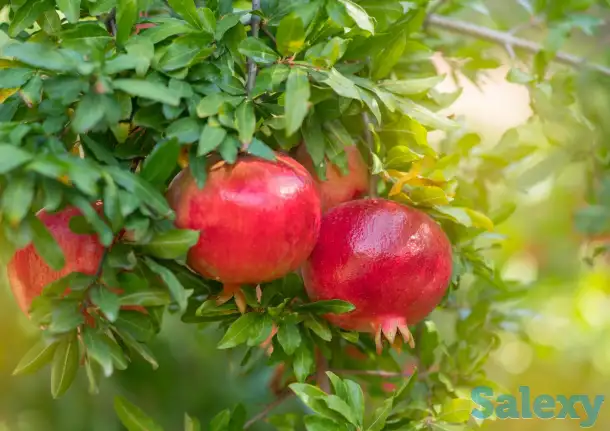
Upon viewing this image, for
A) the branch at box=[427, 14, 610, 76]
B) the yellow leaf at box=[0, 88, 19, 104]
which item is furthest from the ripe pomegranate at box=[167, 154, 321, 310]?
the branch at box=[427, 14, 610, 76]

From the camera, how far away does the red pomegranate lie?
77 centimetres

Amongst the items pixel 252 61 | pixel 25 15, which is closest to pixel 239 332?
pixel 252 61

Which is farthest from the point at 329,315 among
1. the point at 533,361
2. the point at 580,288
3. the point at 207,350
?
the point at 580,288

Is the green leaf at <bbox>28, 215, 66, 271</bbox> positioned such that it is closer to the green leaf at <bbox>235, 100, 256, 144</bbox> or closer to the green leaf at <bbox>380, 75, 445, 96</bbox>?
the green leaf at <bbox>235, 100, 256, 144</bbox>

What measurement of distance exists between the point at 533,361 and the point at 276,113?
1232 millimetres

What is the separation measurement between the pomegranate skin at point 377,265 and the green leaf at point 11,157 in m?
0.31

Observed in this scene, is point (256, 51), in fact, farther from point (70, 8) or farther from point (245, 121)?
point (70, 8)

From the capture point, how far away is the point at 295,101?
0.67 m

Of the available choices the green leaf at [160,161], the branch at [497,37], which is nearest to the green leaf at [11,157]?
the green leaf at [160,161]

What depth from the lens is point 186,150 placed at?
75cm

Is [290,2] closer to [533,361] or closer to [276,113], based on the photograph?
[276,113]

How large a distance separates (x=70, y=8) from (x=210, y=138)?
0.66ft

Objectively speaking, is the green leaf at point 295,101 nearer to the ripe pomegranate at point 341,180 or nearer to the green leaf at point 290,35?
the green leaf at point 290,35

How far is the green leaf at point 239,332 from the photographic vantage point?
0.77m
